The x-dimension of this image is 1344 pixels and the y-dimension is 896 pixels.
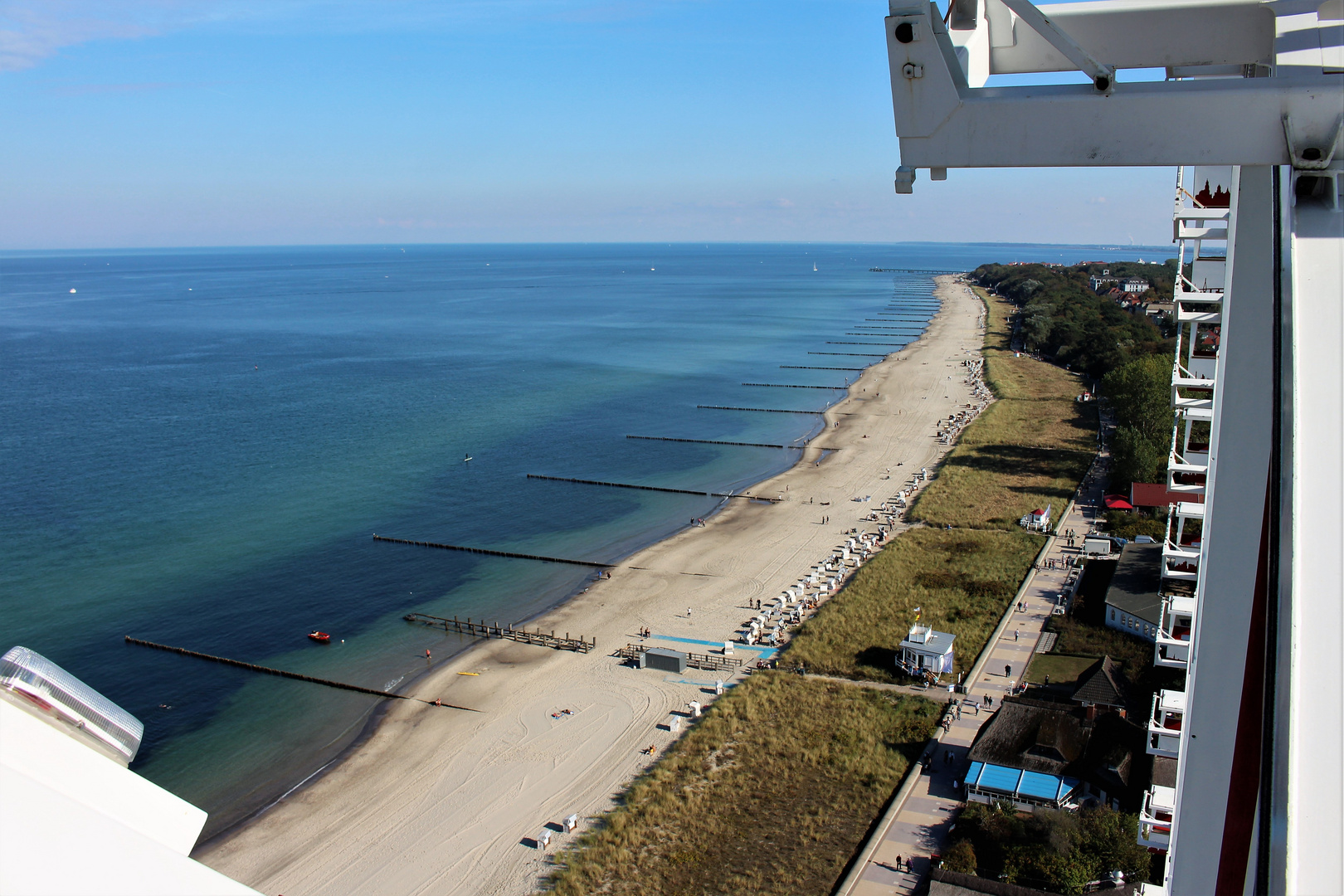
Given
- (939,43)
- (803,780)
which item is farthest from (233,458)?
(939,43)

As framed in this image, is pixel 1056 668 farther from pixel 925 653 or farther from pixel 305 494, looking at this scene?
pixel 305 494

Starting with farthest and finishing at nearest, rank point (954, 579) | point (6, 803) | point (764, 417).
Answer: point (764, 417) < point (954, 579) < point (6, 803)

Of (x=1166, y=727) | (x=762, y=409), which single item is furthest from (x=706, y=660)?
(x=762, y=409)

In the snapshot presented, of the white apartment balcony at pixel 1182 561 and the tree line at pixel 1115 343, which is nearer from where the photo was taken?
the white apartment balcony at pixel 1182 561

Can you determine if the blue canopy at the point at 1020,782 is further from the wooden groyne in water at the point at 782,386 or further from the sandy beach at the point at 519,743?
the wooden groyne in water at the point at 782,386

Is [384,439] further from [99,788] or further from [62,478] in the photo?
[99,788]

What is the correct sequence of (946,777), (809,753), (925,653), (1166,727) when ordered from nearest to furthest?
(1166,727), (946,777), (809,753), (925,653)

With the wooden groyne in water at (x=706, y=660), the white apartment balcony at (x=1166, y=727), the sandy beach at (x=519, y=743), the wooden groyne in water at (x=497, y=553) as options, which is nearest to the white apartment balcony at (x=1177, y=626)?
the white apartment balcony at (x=1166, y=727)
